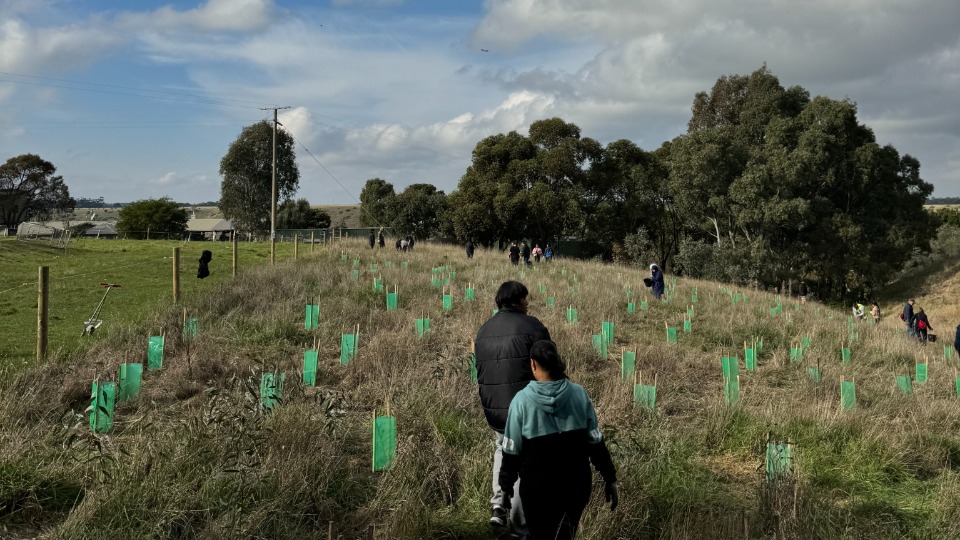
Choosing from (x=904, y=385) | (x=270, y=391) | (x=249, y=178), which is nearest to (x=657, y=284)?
(x=904, y=385)

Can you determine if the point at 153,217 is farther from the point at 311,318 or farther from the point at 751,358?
the point at 751,358

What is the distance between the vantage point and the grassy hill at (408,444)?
3.88m

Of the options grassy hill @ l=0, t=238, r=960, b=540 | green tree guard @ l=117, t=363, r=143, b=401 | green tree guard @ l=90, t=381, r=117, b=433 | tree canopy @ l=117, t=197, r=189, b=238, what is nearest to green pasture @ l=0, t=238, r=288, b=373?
green tree guard @ l=117, t=363, r=143, b=401

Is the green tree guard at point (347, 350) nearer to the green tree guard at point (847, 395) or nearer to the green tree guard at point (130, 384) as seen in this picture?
the green tree guard at point (130, 384)

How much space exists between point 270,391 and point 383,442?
4.94ft

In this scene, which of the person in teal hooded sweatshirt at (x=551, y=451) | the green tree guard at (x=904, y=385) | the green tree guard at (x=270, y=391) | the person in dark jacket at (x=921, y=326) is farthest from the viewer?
the person in dark jacket at (x=921, y=326)

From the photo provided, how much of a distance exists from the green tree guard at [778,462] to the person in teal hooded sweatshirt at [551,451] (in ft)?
5.63

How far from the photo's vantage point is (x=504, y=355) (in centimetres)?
386

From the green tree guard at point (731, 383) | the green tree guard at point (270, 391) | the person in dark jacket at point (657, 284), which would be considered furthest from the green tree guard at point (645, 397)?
the person in dark jacket at point (657, 284)

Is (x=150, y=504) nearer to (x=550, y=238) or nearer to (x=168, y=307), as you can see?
(x=168, y=307)

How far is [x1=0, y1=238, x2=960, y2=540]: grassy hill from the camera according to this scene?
3.88 metres

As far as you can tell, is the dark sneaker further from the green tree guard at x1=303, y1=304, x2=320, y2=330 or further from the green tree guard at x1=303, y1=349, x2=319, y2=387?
the green tree guard at x1=303, y1=304, x2=320, y2=330

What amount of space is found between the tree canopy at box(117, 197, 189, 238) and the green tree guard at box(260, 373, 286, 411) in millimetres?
66087

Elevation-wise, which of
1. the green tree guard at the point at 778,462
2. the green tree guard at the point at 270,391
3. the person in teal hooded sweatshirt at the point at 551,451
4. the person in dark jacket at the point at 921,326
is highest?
the person in teal hooded sweatshirt at the point at 551,451
